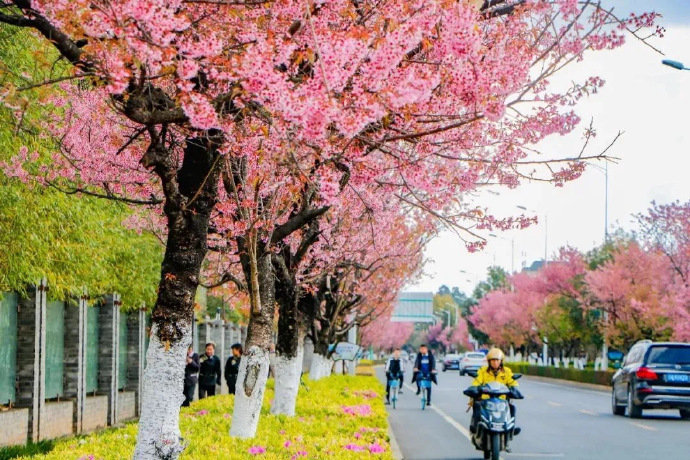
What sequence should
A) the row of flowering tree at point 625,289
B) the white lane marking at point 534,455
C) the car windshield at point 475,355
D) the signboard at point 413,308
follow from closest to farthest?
the white lane marking at point 534,455 → the row of flowering tree at point 625,289 → the car windshield at point 475,355 → the signboard at point 413,308

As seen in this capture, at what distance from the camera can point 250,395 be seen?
13867 millimetres

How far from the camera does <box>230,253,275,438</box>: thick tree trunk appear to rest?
13875 mm

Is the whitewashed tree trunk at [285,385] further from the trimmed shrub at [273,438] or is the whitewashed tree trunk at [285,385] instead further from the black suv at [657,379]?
the black suv at [657,379]

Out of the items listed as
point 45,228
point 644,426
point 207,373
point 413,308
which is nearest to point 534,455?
point 644,426

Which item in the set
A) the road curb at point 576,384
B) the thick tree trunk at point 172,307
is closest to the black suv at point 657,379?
the thick tree trunk at point 172,307

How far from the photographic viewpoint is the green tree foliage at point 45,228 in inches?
620

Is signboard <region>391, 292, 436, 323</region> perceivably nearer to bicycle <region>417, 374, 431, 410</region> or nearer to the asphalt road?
bicycle <region>417, 374, 431, 410</region>

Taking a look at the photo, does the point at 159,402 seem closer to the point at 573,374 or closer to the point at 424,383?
the point at 424,383

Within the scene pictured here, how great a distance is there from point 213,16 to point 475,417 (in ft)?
25.3

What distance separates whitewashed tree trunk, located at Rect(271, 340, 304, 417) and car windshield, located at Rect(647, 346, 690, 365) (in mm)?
9032

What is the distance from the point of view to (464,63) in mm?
9117

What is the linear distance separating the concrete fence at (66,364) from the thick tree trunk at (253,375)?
14.5ft

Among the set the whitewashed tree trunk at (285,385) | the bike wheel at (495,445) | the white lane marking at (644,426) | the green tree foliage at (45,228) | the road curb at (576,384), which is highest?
the green tree foliage at (45,228)

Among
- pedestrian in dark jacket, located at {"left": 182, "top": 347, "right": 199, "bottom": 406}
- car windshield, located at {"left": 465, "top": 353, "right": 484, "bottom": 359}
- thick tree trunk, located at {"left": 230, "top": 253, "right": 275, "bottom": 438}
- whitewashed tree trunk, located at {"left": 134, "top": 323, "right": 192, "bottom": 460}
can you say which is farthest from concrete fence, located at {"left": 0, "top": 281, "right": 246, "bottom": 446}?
car windshield, located at {"left": 465, "top": 353, "right": 484, "bottom": 359}
